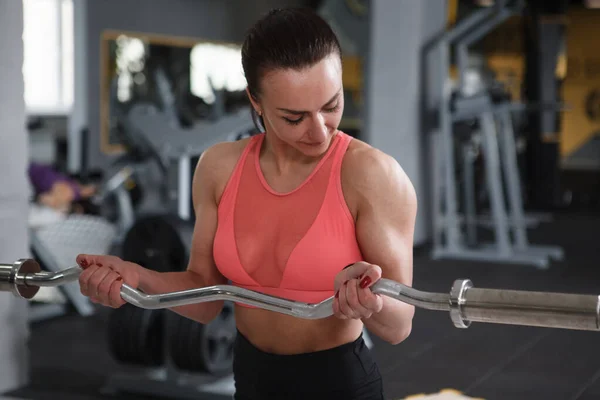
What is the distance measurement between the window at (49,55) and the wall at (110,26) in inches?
5.9

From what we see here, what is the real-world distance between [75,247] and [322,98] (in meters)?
3.35

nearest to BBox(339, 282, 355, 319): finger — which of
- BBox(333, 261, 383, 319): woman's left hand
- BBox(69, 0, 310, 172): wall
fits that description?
BBox(333, 261, 383, 319): woman's left hand

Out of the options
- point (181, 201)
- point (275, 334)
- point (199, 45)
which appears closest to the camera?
point (275, 334)

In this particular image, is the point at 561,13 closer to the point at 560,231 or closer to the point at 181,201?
the point at 560,231

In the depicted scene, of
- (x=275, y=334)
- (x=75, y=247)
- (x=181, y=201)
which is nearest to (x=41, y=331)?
(x=75, y=247)

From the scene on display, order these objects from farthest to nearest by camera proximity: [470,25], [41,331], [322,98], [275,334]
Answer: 1. [470,25]
2. [41,331]
3. [275,334]
4. [322,98]

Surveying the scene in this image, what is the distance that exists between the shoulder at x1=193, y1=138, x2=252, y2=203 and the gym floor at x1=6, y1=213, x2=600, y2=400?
6.05ft

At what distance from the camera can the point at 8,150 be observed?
112 inches

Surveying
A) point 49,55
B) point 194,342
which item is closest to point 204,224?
point 194,342

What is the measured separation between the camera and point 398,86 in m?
6.17

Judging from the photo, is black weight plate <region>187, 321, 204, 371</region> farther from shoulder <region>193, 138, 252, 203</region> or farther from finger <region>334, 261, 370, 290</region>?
finger <region>334, 261, 370, 290</region>

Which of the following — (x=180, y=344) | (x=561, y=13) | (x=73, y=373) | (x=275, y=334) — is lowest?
(x=73, y=373)

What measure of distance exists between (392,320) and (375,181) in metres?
0.20

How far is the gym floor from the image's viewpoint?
3.06 metres
